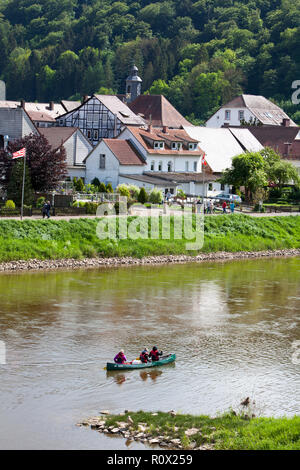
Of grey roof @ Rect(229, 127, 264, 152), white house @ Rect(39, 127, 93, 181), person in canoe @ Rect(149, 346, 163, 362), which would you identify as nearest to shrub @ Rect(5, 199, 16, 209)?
white house @ Rect(39, 127, 93, 181)

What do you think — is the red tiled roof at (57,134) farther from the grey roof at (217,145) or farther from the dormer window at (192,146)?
the grey roof at (217,145)

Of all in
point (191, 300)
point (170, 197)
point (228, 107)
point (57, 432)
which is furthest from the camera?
point (228, 107)

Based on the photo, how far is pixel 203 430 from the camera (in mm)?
18875

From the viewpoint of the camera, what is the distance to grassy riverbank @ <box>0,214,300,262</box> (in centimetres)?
4509

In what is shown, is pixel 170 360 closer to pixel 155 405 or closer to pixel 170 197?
pixel 155 405

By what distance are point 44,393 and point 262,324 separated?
12706 mm

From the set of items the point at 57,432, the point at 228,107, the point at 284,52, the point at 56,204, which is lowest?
the point at 57,432

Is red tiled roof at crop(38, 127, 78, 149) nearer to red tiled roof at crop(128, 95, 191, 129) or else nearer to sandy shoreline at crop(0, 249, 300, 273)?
red tiled roof at crop(128, 95, 191, 129)

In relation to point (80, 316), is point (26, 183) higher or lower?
higher

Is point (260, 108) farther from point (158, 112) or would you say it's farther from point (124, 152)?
point (124, 152)

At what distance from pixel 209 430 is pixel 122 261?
2928 centimetres

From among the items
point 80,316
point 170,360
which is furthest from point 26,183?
point 170,360

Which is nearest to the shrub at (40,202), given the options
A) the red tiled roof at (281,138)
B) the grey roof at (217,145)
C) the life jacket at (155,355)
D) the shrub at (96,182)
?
the shrub at (96,182)

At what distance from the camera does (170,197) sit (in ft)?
230
